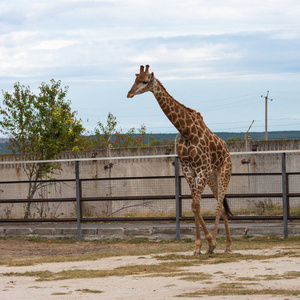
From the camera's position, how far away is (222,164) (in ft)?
35.6

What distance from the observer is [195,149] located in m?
10.3

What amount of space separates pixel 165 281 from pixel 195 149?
10.1ft

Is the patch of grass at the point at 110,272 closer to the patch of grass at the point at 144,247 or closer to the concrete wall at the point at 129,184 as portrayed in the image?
the patch of grass at the point at 144,247

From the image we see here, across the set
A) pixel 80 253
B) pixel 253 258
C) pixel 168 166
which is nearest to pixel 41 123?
pixel 168 166

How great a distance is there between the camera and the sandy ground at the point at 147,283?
6.88m

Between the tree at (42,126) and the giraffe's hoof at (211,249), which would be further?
Answer: the tree at (42,126)

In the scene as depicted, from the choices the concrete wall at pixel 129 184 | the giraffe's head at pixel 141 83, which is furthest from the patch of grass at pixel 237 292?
the concrete wall at pixel 129 184

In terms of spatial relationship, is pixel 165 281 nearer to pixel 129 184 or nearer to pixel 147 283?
pixel 147 283

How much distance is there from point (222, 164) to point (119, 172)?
27.3ft

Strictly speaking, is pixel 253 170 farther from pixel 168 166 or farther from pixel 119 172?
pixel 119 172

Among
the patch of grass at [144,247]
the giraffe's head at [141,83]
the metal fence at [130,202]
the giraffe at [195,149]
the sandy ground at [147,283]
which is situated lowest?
the patch of grass at [144,247]

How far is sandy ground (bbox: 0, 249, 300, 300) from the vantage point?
6.88 meters

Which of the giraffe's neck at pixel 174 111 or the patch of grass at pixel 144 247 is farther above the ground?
the giraffe's neck at pixel 174 111

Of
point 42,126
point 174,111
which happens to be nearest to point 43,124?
point 42,126
